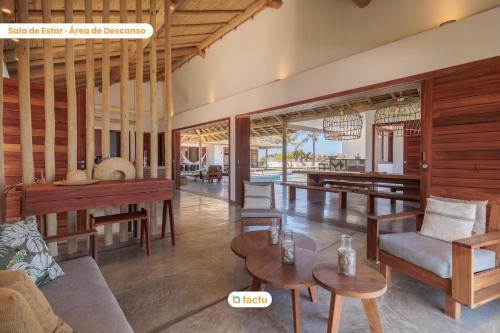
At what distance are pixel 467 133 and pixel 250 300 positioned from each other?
306 centimetres

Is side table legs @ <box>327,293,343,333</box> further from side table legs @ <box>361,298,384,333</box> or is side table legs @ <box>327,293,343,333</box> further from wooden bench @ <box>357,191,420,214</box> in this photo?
wooden bench @ <box>357,191,420,214</box>

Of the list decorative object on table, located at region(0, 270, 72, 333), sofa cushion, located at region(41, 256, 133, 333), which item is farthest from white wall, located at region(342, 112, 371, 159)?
decorative object on table, located at region(0, 270, 72, 333)

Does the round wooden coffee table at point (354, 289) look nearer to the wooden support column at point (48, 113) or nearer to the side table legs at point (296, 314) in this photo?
the side table legs at point (296, 314)

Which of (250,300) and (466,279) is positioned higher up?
(466,279)

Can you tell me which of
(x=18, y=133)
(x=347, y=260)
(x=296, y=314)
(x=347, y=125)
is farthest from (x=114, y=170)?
(x=347, y=125)

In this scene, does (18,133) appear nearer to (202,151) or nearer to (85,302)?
(85,302)

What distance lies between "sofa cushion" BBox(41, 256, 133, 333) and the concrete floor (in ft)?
1.52

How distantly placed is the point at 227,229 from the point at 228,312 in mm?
2320

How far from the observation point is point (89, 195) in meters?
2.82

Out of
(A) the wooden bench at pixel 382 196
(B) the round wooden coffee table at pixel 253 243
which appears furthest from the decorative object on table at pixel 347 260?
(A) the wooden bench at pixel 382 196

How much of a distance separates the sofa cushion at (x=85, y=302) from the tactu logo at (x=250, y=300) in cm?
85

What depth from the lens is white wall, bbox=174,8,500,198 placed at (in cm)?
288

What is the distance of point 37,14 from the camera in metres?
3.57

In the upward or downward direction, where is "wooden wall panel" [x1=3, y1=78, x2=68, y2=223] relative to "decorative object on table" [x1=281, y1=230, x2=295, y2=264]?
upward
